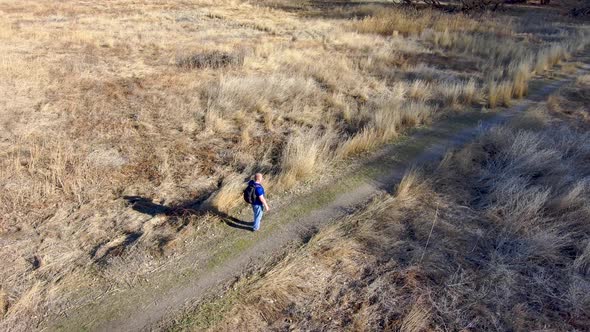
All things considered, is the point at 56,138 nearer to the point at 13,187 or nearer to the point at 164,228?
the point at 13,187

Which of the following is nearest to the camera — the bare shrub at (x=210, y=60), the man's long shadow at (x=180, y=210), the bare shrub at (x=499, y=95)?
the man's long shadow at (x=180, y=210)

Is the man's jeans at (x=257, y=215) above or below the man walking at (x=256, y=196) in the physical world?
below

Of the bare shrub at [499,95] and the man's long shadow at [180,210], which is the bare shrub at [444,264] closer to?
the man's long shadow at [180,210]

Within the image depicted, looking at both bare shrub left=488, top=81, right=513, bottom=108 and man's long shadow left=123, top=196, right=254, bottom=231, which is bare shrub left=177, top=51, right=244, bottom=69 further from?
man's long shadow left=123, top=196, right=254, bottom=231

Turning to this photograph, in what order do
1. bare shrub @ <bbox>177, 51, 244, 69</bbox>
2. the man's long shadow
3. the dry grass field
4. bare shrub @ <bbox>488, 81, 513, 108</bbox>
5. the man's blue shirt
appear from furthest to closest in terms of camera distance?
bare shrub @ <bbox>177, 51, 244, 69</bbox> < bare shrub @ <bbox>488, 81, 513, 108</bbox> < the man's long shadow < the man's blue shirt < the dry grass field

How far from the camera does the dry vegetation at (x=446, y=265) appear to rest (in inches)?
153

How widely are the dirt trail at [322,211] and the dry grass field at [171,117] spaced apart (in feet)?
1.46

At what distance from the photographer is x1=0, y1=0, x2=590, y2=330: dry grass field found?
457 cm

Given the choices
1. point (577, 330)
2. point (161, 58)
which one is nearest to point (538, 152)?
point (577, 330)

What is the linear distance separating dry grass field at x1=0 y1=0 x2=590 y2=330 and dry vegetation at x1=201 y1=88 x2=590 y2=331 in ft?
0.55

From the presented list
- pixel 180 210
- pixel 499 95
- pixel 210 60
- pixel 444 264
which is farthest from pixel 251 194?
pixel 210 60

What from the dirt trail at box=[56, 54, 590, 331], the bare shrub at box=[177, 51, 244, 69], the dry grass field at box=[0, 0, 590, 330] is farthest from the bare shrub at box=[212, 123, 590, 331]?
the bare shrub at box=[177, 51, 244, 69]

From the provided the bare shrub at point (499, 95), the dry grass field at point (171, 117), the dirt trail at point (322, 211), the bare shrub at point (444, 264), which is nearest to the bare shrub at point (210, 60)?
the dry grass field at point (171, 117)

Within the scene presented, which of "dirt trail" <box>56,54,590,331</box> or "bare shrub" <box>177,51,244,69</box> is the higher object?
"bare shrub" <box>177,51,244,69</box>
